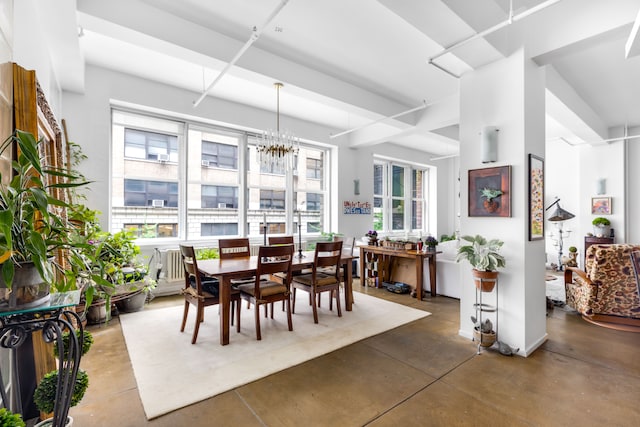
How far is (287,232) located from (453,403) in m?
4.69

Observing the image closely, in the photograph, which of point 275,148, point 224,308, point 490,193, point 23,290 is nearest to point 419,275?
point 490,193

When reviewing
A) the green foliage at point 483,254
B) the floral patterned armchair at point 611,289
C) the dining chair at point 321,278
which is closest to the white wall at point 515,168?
the green foliage at point 483,254

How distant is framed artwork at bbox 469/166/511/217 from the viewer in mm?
2889

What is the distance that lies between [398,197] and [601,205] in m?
4.42

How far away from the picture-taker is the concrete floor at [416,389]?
6.35ft

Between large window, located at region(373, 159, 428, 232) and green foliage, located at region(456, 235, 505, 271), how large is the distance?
5254mm

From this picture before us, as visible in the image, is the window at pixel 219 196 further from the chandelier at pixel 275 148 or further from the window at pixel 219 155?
the chandelier at pixel 275 148

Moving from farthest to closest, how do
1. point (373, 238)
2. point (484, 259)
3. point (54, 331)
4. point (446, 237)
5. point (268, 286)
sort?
point (446, 237), point (373, 238), point (268, 286), point (484, 259), point (54, 331)

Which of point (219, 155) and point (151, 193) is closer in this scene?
point (151, 193)

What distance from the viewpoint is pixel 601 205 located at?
6660 millimetres

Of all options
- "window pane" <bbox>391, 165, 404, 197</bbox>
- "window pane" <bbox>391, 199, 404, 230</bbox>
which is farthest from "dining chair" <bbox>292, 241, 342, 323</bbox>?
"window pane" <bbox>391, 165, 404, 197</bbox>

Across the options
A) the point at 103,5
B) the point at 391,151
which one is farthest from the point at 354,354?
the point at 391,151

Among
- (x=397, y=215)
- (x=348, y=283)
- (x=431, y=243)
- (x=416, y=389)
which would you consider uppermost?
(x=397, y=215)

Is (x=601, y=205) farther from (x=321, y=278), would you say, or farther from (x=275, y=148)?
(x=275, y=148)
